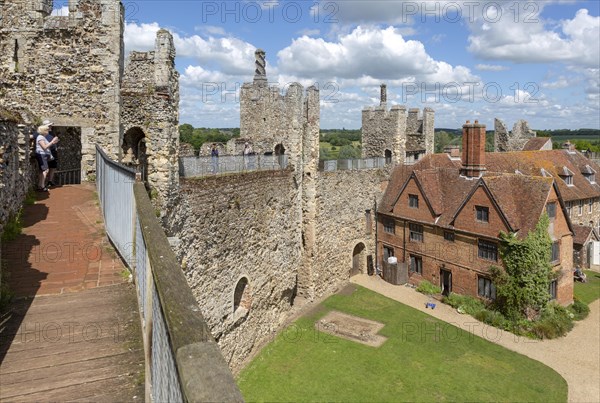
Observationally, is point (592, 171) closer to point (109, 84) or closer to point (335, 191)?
point (335, 191)

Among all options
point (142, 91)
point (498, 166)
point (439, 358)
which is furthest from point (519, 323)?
point (142, 91)

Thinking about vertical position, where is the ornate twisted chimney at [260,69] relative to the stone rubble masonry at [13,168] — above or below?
above

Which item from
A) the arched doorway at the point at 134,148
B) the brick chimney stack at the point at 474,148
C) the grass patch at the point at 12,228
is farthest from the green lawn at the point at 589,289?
the grass patch at the point at 12,228

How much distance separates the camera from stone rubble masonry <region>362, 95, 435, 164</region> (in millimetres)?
27844

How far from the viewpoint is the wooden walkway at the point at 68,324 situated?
3449 mm

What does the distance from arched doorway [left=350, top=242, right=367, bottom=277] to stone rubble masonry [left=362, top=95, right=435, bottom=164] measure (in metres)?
6.36

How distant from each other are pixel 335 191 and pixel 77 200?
15.1 meters

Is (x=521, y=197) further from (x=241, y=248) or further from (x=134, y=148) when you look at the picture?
(x=134, y=148)

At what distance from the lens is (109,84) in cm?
1136

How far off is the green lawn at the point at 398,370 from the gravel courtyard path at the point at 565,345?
552 mm

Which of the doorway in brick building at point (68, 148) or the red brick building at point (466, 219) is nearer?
the doorway in brick building at point (68, 148)

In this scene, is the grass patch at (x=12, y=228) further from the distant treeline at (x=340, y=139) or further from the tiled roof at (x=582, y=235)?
the distant treeline at (x=340, y=139)

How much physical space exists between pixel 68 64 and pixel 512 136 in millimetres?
39589

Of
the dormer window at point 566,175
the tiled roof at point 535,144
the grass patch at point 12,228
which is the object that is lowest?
the grass patch at point 12,228
